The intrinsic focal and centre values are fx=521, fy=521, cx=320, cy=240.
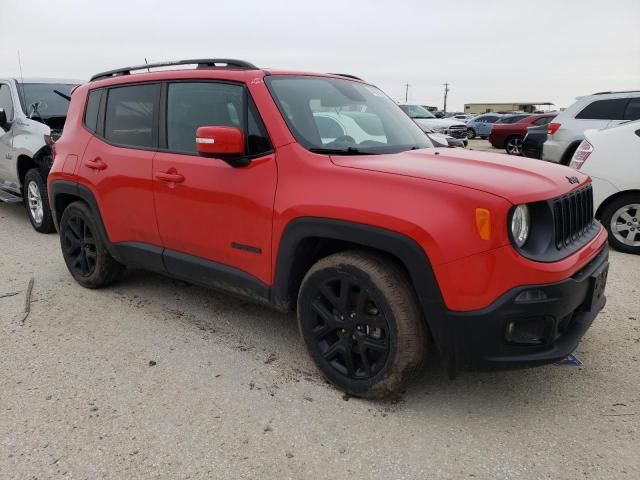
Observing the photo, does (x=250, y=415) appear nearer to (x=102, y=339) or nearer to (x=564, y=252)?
(x=102, y=339)

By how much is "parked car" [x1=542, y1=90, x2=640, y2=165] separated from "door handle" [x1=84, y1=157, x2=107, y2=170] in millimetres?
7356

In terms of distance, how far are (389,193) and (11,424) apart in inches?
87.2

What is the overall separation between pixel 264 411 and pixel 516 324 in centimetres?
134

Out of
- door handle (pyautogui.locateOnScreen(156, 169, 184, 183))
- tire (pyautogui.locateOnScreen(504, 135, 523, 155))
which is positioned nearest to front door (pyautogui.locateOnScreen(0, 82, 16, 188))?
door handle (pyautogui.locateOnScreen(156, 169, 184, 183))

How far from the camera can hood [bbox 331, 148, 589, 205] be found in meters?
2.40

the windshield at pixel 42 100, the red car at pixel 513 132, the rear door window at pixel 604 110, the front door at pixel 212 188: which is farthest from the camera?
the red car at pixel 513 132

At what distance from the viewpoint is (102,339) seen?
360cm

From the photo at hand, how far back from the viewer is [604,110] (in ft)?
28.9

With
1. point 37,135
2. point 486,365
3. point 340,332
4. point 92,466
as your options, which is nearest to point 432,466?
point 486,365

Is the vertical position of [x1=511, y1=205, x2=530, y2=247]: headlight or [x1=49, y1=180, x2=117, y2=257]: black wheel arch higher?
[x1=511, y1=205, x2=530, y2=247]: headlight

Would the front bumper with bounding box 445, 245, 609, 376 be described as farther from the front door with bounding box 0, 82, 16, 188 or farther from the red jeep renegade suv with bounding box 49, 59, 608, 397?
the front door with bounding box 0, 82, 16, 188

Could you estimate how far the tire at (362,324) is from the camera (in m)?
2.54

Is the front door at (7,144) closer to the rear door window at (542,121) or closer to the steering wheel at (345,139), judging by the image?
the steering wheel at (345,139)

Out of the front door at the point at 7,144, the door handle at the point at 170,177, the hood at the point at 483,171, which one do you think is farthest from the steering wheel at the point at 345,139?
the front door at the point at 7,144
